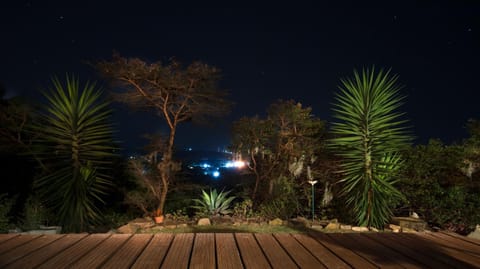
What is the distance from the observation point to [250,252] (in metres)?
1.98

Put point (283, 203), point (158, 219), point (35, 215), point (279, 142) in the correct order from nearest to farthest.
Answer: point (35, 215)
point (158, 219)
point (283, 203)
point (279, 142)

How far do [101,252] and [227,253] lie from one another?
72 centimetres

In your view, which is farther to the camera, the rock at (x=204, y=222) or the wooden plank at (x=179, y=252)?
the rock at (x=204, y=222)

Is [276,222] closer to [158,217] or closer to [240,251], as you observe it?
[158,217]

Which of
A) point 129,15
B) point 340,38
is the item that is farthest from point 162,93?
point 340,38

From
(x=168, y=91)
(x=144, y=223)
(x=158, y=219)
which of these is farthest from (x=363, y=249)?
(x=168, y=91)

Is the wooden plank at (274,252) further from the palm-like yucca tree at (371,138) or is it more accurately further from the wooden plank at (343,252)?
the palm-like yucca tree at (371,138)

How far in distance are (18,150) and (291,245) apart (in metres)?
5.83

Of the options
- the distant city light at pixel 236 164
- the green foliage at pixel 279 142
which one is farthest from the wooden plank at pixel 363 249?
the distant city light at pixel 236 164

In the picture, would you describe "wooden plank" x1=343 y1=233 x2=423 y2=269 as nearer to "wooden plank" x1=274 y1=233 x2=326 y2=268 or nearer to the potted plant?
"wooden plank" x1=274 y1=233 x2=326 y2=268

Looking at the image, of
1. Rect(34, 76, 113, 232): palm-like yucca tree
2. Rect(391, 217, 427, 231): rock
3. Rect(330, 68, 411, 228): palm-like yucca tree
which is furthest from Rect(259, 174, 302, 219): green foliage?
Rect(34, 76, 113, 232): palm-like yucca tree

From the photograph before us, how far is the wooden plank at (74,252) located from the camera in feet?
5.71

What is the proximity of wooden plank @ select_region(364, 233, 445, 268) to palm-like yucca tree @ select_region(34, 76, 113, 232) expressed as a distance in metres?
3.98

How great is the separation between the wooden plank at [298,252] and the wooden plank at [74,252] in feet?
3.87
